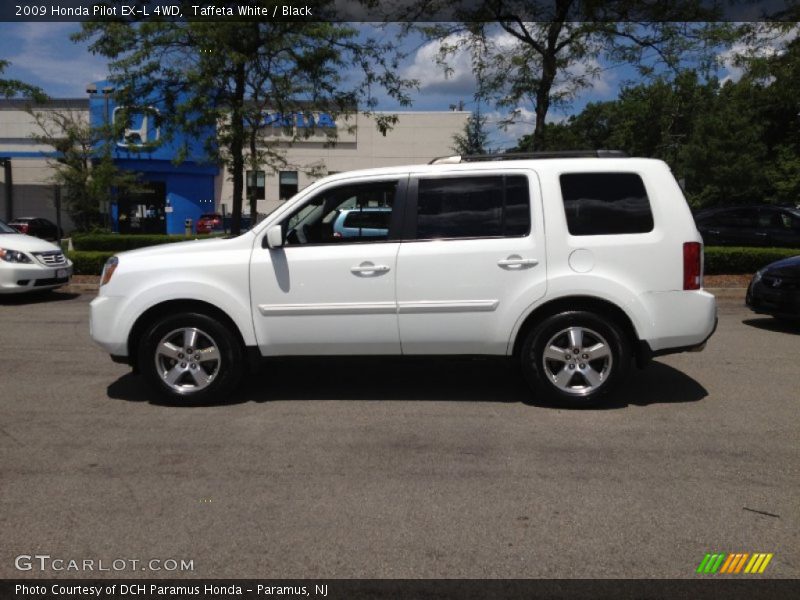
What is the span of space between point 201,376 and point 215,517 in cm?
216

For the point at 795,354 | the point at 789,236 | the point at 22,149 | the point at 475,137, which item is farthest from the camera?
the point at 22,149

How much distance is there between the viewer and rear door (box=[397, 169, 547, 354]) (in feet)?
17.8

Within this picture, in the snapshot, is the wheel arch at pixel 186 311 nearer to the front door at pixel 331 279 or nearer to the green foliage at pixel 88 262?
the front door at pixel 331 279

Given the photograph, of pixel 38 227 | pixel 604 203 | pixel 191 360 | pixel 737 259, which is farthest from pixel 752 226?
pixel 38 227

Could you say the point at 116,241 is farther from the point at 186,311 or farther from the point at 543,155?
the point at 543,155

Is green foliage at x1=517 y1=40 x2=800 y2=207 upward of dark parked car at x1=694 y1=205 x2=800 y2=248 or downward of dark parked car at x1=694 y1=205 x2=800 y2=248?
upward

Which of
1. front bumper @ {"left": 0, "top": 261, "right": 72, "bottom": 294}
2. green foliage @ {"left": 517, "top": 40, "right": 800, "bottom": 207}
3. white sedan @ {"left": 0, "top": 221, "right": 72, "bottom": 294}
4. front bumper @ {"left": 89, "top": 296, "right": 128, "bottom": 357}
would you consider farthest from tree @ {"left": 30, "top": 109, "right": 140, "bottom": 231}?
front bumper @ {"left": 89, "top": 296, "right": 128, "bottom": 357}

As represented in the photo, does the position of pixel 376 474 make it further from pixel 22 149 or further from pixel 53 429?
pixel 22 149

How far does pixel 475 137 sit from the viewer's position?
1062 inches

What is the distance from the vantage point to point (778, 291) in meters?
8.98

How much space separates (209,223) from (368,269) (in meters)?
29.4

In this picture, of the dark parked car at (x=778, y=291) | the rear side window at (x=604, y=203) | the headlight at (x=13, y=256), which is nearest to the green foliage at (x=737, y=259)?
the dark parked car at (x=778, y=291)

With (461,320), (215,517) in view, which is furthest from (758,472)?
(215,517)

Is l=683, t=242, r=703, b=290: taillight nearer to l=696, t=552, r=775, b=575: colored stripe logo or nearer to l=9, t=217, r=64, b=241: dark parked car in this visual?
l=696, t=552, r=775, b=575: colored stripe logo
